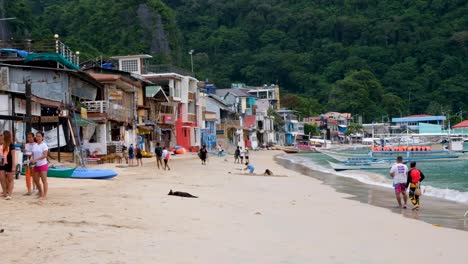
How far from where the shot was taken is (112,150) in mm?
37219

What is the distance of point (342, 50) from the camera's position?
479ft

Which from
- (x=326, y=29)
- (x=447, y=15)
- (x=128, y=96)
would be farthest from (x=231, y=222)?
(x=447, y=15)

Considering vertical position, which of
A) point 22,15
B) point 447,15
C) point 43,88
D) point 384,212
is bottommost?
point 384,212

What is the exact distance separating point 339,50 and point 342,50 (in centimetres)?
74

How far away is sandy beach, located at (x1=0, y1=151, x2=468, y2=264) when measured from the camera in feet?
25.2

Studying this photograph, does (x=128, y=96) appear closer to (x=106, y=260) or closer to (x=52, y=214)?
(x=52, y=214)

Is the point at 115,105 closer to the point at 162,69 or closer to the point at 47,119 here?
the point at 47,119

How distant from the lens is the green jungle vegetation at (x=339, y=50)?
136m

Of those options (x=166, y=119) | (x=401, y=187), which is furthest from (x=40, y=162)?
(x=166, y=119)

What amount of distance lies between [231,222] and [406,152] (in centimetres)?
4682

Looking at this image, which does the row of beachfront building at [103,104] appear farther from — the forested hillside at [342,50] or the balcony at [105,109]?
the forested hillside at [342,50]

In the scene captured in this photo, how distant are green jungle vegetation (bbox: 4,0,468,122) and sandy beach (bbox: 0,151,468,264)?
10888cm

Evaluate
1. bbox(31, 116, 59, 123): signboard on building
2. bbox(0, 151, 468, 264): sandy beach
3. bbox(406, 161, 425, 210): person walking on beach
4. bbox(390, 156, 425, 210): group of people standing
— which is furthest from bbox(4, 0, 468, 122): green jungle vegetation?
bbox(0, 151, 468, 264): sandy beach

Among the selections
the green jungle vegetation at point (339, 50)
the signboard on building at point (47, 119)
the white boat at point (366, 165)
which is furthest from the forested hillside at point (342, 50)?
the signboard on building at point (47, 119)
